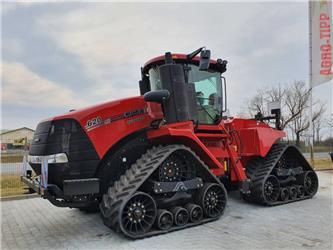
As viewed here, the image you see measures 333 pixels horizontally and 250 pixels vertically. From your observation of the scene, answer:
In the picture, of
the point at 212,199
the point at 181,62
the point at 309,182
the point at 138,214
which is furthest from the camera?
the point at 309,182

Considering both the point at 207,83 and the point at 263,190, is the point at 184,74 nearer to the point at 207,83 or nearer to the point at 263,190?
the point at 207,83

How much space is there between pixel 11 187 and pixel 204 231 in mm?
8127

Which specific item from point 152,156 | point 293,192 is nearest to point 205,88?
point 152,156

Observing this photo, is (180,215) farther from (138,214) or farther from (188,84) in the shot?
(188,84)

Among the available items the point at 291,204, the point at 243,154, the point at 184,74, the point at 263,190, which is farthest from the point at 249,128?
the point at 184,74

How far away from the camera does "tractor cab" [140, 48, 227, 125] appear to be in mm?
5309

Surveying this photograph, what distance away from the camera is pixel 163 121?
539 cm

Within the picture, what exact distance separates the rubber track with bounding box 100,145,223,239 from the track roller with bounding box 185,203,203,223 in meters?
0.13

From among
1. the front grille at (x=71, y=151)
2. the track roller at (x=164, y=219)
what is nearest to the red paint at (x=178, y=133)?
the front grille at (x=71, y=151)

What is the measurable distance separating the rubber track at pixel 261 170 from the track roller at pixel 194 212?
1888 mm

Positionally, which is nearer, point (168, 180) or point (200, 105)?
point (168, 180)

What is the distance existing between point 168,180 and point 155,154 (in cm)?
52

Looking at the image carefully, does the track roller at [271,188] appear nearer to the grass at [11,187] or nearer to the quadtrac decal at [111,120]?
the quadtrac decal at [111,120]

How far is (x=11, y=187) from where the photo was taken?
34.2 feet
